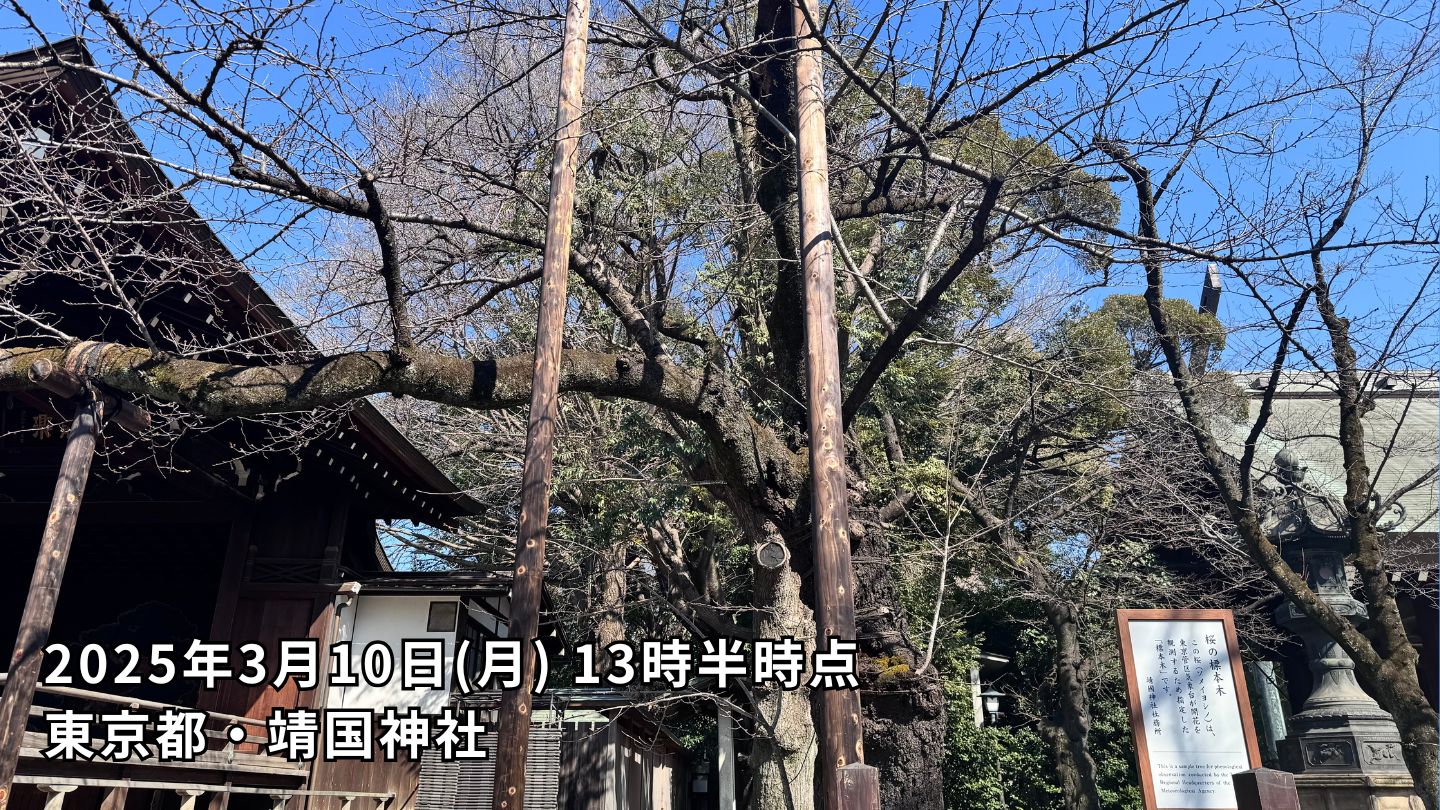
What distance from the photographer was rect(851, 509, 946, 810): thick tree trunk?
6.55 metres

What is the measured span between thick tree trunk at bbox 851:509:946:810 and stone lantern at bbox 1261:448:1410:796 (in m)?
4.27

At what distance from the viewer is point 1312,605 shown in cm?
756

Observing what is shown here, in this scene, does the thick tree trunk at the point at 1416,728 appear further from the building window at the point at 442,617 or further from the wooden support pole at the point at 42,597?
the wooden support pole at the point at 42,597

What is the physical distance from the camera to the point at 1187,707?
479 centimetres

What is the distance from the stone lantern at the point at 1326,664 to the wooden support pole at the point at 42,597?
33.7 ft

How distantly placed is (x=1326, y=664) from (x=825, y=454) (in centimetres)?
800

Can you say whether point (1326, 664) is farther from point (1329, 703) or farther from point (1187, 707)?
point (1187, 707)

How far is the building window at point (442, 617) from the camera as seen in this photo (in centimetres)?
1027

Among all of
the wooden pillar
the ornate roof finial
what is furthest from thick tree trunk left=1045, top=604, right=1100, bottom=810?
the wooden pillar

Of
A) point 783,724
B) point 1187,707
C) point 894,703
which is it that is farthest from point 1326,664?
point 783,724

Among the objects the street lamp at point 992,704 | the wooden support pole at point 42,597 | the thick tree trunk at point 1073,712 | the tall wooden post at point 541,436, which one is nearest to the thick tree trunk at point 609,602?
the street lamp at point 992,704

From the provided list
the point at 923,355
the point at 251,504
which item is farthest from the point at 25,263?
the point at 923,355

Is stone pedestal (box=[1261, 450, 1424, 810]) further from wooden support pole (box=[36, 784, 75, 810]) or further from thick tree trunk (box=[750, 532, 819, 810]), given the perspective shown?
wooden support pole (box=[36, 784, 75, 810])

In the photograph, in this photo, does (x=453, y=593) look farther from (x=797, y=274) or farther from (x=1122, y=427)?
(x=1122, y=427)
